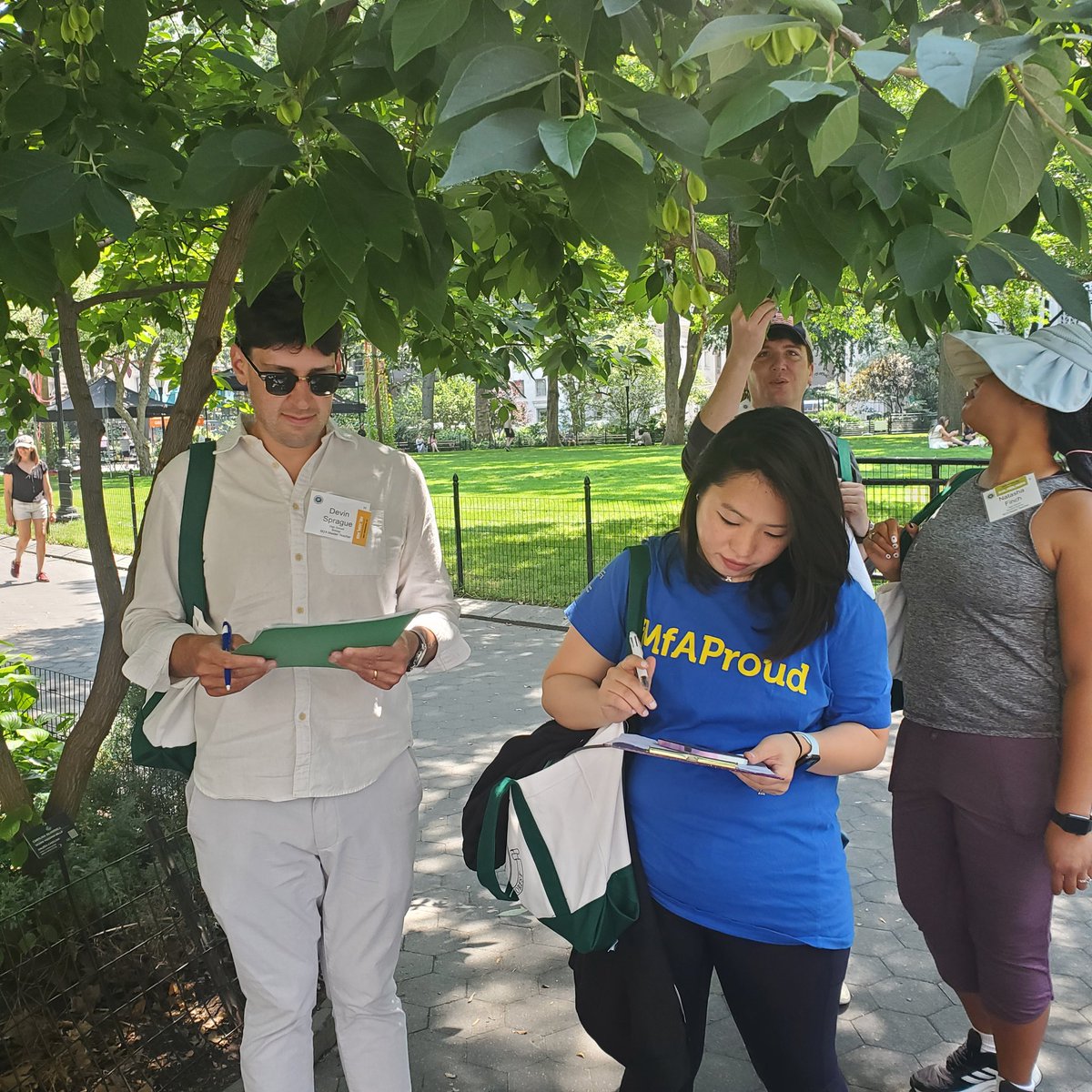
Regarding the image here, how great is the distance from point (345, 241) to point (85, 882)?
254cm

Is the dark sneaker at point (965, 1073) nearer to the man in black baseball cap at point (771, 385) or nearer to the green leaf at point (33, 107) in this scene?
the man in black baseball cap at point (771, 385)

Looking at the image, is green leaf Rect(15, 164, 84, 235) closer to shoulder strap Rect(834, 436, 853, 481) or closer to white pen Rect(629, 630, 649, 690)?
white pen Rect(629, 630, 649, 690)

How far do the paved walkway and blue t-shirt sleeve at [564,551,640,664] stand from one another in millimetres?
870

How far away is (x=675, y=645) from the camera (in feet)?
A: 6.77

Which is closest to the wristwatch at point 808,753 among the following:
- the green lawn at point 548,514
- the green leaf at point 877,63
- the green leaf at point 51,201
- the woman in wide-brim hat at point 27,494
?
the green leaf at point 877,63

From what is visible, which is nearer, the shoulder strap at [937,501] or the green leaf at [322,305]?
the green leaf at [322,305]

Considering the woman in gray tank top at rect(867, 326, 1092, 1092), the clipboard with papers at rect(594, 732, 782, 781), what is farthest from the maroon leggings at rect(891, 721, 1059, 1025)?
the clipboard with papers at rect(594, 732, 782, 781)

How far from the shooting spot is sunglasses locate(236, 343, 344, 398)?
2.27 metres

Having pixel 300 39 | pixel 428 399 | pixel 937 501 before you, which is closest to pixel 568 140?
pixel 300 39

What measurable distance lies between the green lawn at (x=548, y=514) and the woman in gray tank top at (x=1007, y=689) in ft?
21.4

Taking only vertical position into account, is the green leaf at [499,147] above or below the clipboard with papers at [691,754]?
above

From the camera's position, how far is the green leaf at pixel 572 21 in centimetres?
108

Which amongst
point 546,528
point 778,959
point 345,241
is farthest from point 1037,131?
point 546,528

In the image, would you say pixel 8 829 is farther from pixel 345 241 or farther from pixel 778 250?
pixel 778 250
